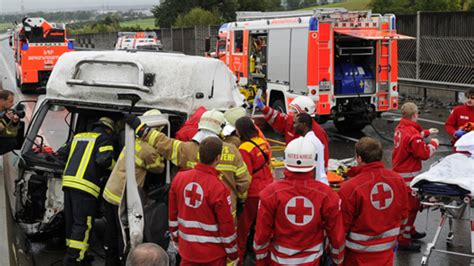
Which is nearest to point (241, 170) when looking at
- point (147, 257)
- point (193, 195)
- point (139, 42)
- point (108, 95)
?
point (193, 195)

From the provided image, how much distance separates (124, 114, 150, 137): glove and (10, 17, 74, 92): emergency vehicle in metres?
20.9

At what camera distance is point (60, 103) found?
6.67 meters

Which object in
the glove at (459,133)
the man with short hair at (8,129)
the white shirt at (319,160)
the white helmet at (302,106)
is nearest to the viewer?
the white shirt at (319,160)

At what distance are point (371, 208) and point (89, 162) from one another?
2.79 m

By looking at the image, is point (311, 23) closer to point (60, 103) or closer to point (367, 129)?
point (367, 129)

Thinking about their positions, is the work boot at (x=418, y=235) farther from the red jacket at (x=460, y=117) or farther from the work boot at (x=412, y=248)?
the red jacket at (x=460, y=117)

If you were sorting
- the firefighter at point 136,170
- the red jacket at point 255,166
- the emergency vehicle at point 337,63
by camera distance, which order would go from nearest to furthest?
the firefighter at point 136,170 → the red jacket at point 255,166 → the emergency vehicle at point 337,63

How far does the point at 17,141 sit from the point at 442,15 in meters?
15.4

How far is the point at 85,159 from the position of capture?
5887 millimetres

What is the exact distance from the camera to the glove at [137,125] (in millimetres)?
5062

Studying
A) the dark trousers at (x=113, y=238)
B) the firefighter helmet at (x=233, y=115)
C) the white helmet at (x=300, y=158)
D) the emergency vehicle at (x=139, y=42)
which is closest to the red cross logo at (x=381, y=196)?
the white helmet at (x=300, y=158)

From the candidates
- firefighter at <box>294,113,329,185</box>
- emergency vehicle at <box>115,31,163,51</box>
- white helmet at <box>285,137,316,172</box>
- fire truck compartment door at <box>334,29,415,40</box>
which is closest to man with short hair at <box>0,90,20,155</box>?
firefighter at <box>294,113,329,185</box>

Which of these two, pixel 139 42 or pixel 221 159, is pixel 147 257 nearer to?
pixel 221 159

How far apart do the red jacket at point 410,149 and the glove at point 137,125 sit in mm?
3020
